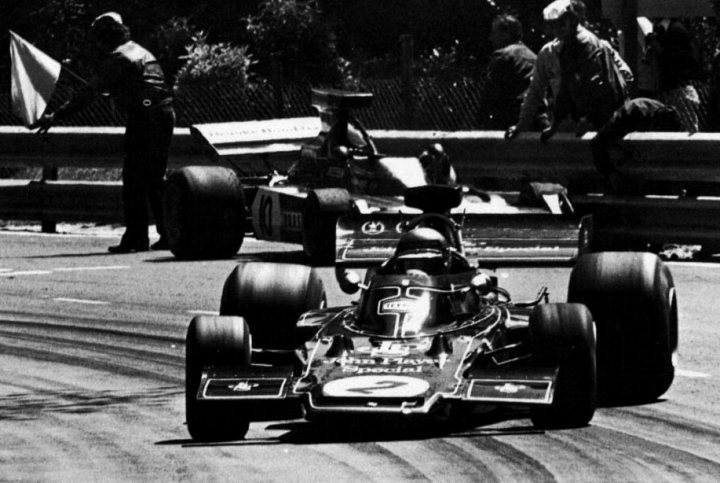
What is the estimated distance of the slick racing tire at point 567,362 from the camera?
847 centimetres

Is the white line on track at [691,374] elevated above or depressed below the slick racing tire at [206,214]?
below

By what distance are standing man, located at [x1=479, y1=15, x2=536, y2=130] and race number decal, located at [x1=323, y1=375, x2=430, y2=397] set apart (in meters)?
9.87

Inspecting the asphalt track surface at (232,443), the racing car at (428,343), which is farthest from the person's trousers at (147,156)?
the racing car at (428,343)

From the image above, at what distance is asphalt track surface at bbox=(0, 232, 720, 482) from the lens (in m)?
7.61

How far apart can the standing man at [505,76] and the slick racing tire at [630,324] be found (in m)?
8.57

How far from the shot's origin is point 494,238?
12180 mm

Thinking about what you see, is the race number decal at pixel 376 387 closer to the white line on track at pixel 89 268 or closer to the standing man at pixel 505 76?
the white line on track at pixel 89 268

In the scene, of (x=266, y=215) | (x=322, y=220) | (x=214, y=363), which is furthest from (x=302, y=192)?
(x=214, y=363)

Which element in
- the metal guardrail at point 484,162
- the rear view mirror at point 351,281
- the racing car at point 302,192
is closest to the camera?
the rear view mirror at point 351,281

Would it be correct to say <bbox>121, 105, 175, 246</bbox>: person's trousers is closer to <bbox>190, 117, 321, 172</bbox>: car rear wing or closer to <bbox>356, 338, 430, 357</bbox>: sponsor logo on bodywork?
<bbox>190, 117, 321, 172</bbox>: car rear wing

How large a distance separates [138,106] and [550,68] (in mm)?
3795

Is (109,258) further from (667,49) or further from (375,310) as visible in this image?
(375,310)

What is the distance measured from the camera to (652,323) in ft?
30.5

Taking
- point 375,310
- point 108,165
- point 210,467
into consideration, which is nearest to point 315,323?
point 375,310
